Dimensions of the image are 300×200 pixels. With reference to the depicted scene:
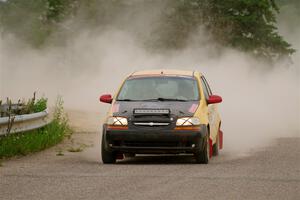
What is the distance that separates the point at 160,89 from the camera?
17.9 meters

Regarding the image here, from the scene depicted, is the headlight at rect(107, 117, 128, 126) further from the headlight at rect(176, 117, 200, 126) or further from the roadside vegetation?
the roadside vegetation

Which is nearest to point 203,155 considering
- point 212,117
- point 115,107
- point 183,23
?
point 115,107

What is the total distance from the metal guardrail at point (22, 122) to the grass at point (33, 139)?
0.10 metres

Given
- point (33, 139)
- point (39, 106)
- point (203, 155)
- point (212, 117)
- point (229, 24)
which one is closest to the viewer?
point (203, 155)

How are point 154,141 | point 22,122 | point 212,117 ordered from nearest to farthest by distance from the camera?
point 154,141 < point 212,117 < point 22,122

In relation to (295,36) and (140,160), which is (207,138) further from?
(295,36)

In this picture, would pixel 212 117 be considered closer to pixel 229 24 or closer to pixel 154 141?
pixel 154 141

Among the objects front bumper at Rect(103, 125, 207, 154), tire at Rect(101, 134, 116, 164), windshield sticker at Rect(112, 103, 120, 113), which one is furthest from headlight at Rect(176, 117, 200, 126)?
tire at Rect(101, 134, 116, 164)

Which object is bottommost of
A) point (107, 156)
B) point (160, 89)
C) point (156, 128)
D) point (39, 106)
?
point (107, 156)

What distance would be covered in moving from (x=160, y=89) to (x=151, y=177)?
3949mm

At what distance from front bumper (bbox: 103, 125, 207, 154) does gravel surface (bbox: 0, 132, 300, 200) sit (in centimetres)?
25

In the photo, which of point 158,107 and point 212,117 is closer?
point 158,107

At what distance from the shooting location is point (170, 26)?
2099 inches

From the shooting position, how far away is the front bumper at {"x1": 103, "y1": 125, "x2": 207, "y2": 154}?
54.3ft
